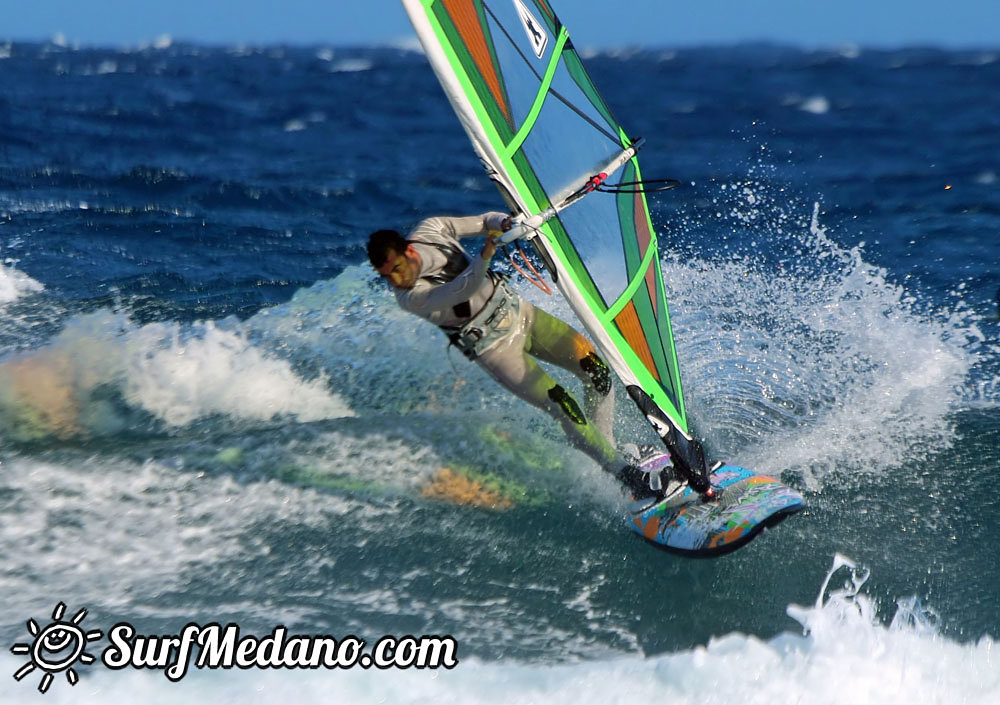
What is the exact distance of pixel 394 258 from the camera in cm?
463

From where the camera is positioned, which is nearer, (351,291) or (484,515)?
(484,515)

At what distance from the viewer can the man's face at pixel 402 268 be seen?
4637 millimetres

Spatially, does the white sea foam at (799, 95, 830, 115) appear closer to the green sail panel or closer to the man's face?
the green sail panel

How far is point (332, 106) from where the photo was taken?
795 inches

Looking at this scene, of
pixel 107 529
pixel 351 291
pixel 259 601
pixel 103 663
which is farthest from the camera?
pixel 351 291

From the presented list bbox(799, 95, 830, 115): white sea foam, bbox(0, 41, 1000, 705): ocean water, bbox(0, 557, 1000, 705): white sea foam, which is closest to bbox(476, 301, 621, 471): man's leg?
bbox(0, 41, 1000, 705): ocean water

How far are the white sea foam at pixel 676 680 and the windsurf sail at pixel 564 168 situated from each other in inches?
34.3

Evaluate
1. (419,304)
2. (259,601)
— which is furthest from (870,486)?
(259,601)

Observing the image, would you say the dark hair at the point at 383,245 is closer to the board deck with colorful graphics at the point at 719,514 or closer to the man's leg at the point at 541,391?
the man's leg at the point at 541,391

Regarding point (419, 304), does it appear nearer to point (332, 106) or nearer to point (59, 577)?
point (59, 577)

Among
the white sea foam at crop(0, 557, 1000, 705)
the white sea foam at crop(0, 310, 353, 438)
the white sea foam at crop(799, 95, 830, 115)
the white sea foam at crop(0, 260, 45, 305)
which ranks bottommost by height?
the white sea foam at crop(0, 557, 1000, 705)

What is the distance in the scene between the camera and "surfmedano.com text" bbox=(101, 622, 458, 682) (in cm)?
414

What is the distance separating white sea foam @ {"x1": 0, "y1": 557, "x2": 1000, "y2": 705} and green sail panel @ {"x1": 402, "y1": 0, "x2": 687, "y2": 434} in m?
1.12

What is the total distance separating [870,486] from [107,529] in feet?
12.4
